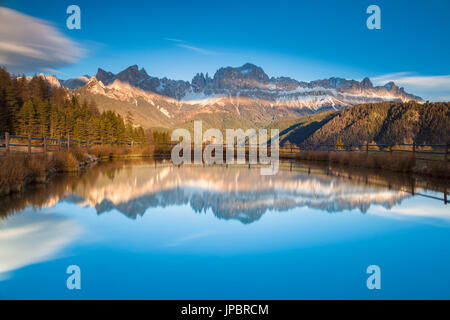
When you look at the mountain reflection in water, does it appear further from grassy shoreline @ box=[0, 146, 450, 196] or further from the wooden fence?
the wooden fence

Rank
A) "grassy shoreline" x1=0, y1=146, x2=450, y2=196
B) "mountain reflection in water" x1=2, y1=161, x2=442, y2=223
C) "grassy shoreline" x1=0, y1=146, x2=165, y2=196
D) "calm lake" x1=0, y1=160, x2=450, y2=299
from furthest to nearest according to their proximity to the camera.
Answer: "grassy shoreline" x1=0, y1=146, x2=450, y2=196 < "grassy shoreline" x1=0, y1=146, x2=165, y2=196 < "mountain reflection in water" x1=2, y1=161, x2=442, y2=223 < "calm lake" x1=0, y1=160, x2=450, y2=299

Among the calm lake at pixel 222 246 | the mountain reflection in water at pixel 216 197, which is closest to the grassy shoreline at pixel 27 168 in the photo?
the mountain reflection in water at pixel 216 197

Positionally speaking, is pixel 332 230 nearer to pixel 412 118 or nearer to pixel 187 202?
pixel 187 202

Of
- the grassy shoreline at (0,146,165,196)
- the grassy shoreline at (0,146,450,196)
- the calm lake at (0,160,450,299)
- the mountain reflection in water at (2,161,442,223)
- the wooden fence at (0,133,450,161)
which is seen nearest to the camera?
the calm lake at (0,160,450,299)

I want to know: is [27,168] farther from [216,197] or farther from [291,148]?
[291,148]

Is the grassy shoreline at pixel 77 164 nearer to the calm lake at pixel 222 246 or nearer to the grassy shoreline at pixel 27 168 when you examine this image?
the grassy shoreline at pixel 27 168

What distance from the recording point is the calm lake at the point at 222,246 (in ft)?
9.68

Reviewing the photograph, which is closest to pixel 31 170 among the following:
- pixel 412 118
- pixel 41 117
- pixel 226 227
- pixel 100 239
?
pixel 100 239

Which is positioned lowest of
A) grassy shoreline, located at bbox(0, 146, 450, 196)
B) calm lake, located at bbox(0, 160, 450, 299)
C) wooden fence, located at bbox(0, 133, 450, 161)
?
calm lake, located at bbox(0, 160, 450, 299)

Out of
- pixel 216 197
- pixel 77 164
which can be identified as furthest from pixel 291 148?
pixel 216 197

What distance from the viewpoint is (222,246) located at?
4.13 meters

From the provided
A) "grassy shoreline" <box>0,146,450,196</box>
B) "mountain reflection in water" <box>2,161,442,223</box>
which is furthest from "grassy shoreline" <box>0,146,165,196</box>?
"mountain reflection in water" <box>2,161,442,223</box>

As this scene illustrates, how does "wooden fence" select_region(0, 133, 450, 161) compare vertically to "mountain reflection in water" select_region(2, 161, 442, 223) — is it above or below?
above

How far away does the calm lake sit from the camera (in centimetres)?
295
